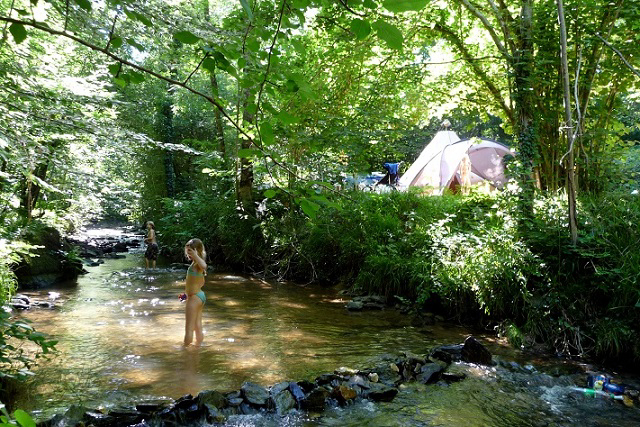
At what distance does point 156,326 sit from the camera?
8.17m

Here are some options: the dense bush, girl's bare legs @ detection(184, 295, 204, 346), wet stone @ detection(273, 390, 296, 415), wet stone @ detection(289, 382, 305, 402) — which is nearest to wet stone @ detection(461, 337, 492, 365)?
the dense bush

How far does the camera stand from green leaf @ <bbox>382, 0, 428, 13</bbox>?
4.42 ft

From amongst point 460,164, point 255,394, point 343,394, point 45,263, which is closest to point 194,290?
point 255,394

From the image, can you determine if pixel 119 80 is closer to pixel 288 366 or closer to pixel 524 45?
pixel 288 366

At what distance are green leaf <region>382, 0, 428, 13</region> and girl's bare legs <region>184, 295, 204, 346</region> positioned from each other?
19.9 ft

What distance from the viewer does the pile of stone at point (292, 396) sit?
443 cm

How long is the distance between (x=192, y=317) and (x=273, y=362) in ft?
4.50

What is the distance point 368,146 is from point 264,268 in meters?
5.03

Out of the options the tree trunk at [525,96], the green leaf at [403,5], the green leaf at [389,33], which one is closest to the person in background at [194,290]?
the tree trunk at [525,96]

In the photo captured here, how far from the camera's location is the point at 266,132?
75.3 inches

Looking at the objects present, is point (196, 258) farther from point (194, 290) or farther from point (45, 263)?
point (45, 263)

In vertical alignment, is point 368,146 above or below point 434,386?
above

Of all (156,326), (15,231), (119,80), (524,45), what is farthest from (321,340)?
(15,231)

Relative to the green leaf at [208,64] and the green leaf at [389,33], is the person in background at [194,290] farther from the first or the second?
the green leaf at [389,33]
